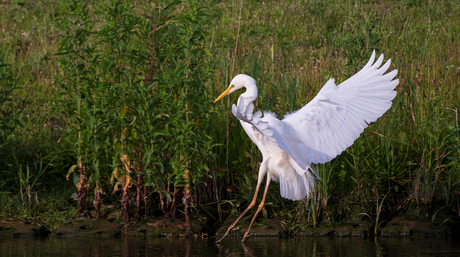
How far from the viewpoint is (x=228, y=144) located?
18.6 ft

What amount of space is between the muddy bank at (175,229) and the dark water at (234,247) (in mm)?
148

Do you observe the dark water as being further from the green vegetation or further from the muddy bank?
the green vegetation

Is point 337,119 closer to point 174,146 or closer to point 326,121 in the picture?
point 326,121

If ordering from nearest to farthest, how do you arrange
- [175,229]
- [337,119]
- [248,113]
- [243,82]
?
[248,113]
[337,119]
[243,82]
[175,229]

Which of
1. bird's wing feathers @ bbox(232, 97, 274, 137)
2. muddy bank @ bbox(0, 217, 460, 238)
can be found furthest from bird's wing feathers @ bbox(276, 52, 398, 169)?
muddy bank @ bbox(0, 217, 460, 238)

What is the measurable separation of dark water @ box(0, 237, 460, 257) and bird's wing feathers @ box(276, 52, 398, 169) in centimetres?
73

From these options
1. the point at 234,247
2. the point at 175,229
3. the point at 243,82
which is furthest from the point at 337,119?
the point at 175,229

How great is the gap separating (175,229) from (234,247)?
0.72 meters

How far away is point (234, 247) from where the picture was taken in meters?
4.56

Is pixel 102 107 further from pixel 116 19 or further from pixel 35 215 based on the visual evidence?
pixel 35 215

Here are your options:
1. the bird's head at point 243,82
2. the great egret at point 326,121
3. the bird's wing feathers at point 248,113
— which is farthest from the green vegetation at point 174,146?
the bird's wing feathers at point 248,113

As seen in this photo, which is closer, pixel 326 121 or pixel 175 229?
pixel 326 121

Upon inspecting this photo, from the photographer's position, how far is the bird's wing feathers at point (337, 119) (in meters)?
4.40

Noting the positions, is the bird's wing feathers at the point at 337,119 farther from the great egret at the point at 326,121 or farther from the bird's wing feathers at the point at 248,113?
the bird's wing feathers at the point at 248,113
